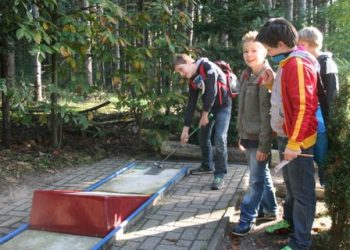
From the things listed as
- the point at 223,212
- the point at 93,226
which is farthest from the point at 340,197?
the point at 93,226

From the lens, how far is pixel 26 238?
13.0 feet

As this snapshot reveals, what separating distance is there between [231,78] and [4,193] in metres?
3.35

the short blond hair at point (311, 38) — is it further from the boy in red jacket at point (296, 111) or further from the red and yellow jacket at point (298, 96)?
the red and yellow jacket at point (298, 96)

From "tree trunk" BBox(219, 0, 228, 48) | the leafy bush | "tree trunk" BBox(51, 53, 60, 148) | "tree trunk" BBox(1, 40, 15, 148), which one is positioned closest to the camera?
the leafy bush

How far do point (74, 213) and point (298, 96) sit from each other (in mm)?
2272

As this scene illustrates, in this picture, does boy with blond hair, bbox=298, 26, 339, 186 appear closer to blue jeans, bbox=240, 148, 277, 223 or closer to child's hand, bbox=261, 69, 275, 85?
child's hand, bbox=261, 69, 275, 85

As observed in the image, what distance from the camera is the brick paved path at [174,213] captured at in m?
4.04

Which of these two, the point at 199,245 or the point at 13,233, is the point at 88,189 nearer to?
the point at 13,233

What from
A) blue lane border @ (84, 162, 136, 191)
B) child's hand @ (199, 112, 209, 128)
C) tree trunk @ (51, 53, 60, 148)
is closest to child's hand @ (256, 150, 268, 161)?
child's hand @ (199, 112, 209, 128)

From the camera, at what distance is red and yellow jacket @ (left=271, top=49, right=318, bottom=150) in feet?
10.5

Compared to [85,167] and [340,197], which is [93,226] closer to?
[340,197]

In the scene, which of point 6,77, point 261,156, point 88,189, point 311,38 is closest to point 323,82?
point 311,38

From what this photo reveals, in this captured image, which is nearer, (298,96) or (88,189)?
(298,96)

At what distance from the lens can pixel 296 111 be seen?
3201 millimetres
